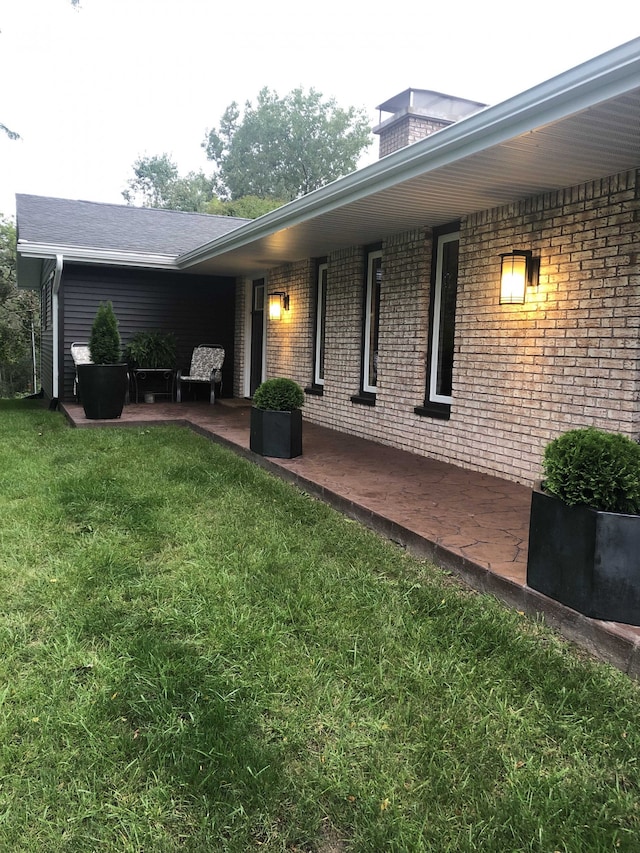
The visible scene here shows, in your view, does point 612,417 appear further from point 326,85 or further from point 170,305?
point 326,85

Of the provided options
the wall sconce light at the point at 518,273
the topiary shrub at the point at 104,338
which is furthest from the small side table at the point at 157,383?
the wall sconce light at the point at 518,273

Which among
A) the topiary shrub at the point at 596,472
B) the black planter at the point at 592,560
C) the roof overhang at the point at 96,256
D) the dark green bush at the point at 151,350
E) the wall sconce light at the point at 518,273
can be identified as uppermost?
the roof overhang at the point at 96,256

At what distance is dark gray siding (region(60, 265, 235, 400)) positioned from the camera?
10.1m

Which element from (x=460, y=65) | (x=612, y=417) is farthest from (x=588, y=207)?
(x=460, y=65)

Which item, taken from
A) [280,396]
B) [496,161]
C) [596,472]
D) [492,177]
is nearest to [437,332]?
[280,396]

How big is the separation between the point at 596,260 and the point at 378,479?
2.14 meters

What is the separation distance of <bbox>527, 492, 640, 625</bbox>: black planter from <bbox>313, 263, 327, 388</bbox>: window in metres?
5.77

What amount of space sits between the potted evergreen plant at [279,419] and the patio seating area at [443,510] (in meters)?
0.13

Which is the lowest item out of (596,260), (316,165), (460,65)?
(596,260)

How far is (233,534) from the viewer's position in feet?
12.3

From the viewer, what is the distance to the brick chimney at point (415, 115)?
9914 mm

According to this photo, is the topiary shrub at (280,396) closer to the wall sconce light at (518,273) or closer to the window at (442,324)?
the window at (442,324)

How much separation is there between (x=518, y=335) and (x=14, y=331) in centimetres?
2026

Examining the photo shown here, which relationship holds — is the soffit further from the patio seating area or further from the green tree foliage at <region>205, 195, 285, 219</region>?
the green tree foliage at <region>205, 195, 285, 219</region>
